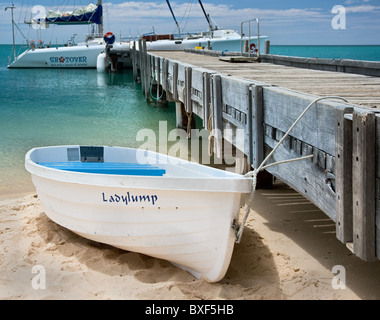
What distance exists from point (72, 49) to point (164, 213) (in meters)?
48.4

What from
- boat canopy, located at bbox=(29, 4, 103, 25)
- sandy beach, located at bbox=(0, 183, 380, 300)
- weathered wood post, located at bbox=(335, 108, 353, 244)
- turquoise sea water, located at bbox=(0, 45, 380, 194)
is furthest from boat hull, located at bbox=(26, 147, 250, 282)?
boat canopy, located at bbox=(29, 4, 103, 25)

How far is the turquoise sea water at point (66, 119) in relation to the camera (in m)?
11.9

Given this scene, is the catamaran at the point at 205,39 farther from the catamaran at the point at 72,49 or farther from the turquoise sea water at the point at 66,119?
the turquoise sea water at the point at 66,119


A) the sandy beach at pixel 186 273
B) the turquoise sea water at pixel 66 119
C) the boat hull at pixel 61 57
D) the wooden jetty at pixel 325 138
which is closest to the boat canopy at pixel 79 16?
the boat hull at pixel 61 57

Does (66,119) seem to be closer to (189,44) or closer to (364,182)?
(364,182)

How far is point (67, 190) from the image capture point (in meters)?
5.27

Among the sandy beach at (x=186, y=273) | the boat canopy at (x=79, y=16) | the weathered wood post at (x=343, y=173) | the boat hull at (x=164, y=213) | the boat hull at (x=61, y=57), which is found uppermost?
the boat canopy at (x=79, y=16)

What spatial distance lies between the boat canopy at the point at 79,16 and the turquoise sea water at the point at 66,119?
19.9m

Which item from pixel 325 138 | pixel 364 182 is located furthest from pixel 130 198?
pixel 364 182

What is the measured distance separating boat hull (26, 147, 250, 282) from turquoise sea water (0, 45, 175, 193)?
161 inches

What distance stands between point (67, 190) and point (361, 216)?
3.12 metres

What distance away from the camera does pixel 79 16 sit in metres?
48.8
